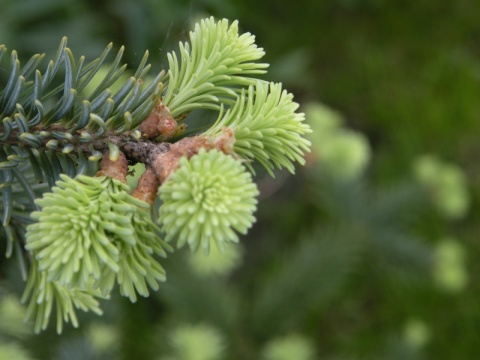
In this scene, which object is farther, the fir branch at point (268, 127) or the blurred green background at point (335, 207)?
the blurred green background at point (335, 207)

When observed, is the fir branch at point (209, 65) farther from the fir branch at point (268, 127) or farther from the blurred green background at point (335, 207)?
the blurred green background at point (335, 207)

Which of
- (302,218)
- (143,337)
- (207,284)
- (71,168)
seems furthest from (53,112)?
(302,218)

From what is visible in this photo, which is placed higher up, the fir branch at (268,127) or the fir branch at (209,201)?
the fir branch at (268,127)

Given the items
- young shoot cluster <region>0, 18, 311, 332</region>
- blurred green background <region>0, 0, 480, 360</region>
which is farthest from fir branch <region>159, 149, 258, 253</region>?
blurred green background <region>0, 0, 480, 360</region>

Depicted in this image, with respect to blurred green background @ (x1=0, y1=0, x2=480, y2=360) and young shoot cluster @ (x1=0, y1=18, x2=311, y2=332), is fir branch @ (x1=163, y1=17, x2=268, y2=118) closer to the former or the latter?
young shoot cluster @ (x1=0, y1=18, x2=311, y2=332)

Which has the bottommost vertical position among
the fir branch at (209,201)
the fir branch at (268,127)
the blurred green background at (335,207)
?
the fir branch at (209,201)

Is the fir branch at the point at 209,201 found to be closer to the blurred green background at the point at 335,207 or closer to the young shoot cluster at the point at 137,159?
the young shoot cluster at the point at 137,159

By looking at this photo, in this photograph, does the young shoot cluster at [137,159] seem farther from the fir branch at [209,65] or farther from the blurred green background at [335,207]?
the blurred green background at [335,207]

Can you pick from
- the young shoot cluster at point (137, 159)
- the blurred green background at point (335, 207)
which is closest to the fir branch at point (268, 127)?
the young shoot cluster at point (137, 159)

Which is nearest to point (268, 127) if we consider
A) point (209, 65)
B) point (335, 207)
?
point (209, 65)

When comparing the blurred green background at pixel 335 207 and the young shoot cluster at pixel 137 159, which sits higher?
the blurred green background at pixel 335 207
